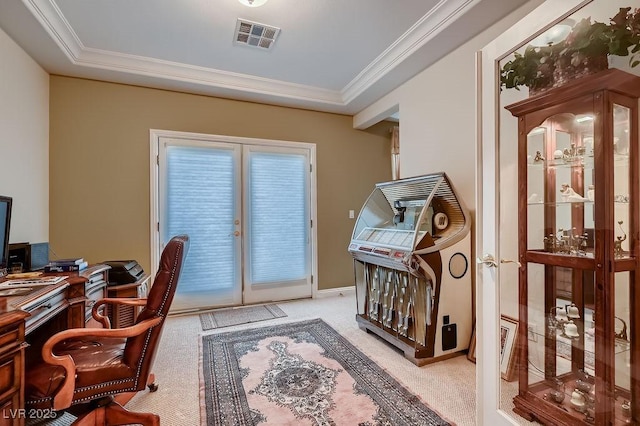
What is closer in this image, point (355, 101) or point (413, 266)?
point (413, 266)

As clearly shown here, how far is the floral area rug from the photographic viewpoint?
1.71 m

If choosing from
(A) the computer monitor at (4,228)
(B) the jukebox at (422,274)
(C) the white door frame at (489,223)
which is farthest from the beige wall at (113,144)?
(C) the white door frame at (489,223)

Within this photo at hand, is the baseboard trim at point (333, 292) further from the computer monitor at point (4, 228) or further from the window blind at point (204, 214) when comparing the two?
the computer monitor at point (4, 228)

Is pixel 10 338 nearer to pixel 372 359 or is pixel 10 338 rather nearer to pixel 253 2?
pixel 372 359

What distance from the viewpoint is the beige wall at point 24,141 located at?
241 centimetres

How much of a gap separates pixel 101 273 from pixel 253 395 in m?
1.48

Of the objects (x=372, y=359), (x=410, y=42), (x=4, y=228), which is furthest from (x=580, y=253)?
(x=4, y=228)

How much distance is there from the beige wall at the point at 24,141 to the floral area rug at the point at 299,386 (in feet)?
6.45

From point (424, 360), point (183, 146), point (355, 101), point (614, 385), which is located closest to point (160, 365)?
point (424, 360)

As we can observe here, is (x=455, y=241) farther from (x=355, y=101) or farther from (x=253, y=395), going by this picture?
(x=355, y=101)

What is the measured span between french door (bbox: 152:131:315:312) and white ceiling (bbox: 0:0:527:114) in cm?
73

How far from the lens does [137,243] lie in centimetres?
345

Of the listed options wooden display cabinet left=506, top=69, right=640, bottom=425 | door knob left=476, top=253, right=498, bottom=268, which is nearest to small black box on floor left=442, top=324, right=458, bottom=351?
wooden display cabinet left=506, top=69, right=640, bottom=425

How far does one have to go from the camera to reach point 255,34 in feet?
8.97
